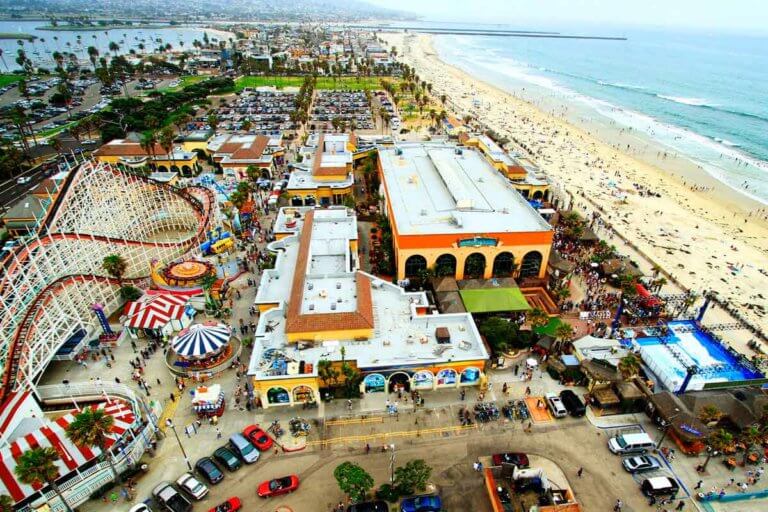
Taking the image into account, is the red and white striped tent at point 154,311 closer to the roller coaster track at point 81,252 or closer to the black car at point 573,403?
the roller coaster track at point 81,252

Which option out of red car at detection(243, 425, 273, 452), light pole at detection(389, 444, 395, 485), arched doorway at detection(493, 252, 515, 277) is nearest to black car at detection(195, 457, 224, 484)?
red car at detection(243, 425, 273, 452)

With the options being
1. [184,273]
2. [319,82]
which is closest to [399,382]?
[184,273]

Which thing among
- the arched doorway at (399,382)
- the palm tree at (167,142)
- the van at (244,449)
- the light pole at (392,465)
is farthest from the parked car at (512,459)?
the palm tree at (167,142)

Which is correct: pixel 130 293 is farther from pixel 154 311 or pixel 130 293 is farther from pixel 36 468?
pixel 36 468

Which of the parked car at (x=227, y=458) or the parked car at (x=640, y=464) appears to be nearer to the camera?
the parked car at (x=227, y=458)

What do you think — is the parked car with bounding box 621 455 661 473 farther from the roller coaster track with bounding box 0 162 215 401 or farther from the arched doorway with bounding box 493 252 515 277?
the roller coaster track with bounding box 0 162 215 401

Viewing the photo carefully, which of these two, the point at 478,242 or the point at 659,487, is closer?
the point at 659,487
